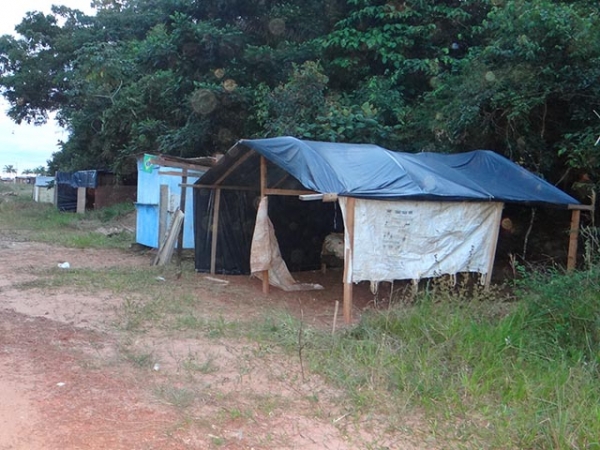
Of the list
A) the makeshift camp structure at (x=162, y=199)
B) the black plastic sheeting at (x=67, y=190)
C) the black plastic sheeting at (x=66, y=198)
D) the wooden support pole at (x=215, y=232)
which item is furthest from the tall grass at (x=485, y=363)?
the black plastic sheeting at (x=66, y=198)

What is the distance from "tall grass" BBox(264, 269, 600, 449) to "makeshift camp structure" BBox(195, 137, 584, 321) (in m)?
1.29

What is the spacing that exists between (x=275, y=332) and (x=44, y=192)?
2650 cm

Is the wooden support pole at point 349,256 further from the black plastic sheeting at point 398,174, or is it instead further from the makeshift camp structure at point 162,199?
the makeshift camp structure at point 162,199

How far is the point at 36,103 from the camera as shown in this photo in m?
24.8

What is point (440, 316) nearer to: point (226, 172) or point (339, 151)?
point (339, 151)

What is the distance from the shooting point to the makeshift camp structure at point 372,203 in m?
6.88

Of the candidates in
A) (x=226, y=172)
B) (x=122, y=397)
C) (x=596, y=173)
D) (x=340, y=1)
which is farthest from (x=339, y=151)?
(x=340, y=1)

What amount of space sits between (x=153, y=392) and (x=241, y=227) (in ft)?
20.1

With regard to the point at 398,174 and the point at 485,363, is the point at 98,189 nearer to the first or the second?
the point at 398,174

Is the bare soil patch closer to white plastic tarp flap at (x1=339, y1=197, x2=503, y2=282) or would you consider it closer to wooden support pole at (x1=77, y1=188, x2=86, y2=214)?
white plastic tarp flap at (x1=339, y1=197, x2=503, y2=282)

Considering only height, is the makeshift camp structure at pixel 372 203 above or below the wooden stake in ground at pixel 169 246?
above

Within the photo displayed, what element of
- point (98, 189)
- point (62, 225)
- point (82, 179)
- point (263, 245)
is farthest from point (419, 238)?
point (82, 179)

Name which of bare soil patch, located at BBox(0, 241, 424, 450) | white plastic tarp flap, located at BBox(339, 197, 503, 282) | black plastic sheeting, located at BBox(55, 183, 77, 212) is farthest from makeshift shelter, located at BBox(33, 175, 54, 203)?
white plastic tarp flap, located at BBox(339, 197, 503, 282)

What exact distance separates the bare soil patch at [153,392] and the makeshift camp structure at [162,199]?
4286 mm
